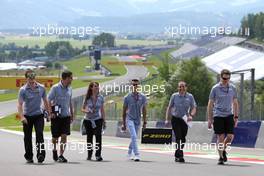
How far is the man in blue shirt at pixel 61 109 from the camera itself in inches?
572

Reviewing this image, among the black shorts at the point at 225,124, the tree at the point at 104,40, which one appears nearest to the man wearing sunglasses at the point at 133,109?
the black shorts at the point at 225,124

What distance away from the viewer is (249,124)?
71.7 ft

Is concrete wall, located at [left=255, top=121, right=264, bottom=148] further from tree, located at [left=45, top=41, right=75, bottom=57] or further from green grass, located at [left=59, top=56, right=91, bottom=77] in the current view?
tree, located at [left=45, top=41, right=75, bottom=57]

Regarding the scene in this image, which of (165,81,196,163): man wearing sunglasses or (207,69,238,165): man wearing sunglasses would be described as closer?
(207,69,238,165): man wearing sunglasses

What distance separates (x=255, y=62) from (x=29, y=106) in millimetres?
45682

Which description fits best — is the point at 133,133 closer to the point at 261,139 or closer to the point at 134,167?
the point at 134,167

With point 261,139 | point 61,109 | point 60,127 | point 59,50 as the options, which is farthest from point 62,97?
point 59,50

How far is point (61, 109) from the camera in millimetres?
14570

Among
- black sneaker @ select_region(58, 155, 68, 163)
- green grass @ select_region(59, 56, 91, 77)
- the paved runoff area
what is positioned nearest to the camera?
the paved runoff area

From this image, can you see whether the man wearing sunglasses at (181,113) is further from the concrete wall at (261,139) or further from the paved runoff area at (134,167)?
the concrete wall at (261,139)

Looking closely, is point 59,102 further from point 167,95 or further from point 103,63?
point 103,63

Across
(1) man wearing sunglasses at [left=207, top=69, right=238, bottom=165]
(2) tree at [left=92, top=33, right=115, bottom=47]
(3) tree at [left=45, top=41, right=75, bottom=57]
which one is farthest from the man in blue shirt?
(2) tree at [left=92, top=33, right=115, bottom=47]

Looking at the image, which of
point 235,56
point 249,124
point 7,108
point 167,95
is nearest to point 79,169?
point 249,124

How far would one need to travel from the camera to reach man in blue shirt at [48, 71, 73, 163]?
14531 mm
